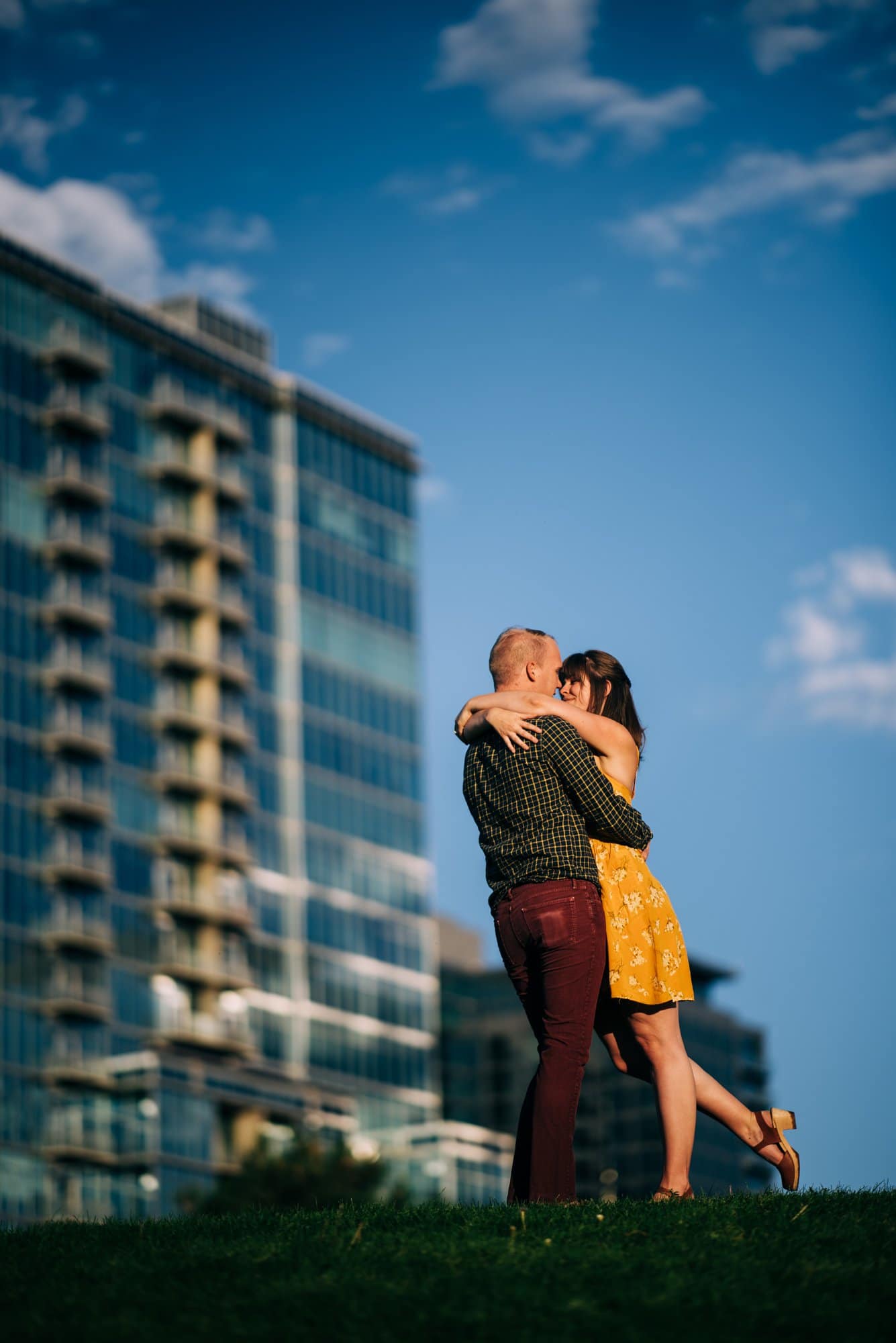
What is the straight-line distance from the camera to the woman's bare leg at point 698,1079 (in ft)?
35.9

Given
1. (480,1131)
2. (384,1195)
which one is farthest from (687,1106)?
(480,1131)

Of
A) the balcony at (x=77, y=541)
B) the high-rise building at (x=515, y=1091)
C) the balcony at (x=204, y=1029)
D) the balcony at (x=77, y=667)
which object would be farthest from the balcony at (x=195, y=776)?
the high-rise building at (x=515, y=1091)

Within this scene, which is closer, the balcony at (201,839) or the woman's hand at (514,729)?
the woman's hand at (514,729)

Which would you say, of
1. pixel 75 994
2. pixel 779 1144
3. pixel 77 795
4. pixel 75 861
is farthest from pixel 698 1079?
pixel 77 795

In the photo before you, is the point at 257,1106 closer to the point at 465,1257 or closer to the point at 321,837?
the point at 321,837

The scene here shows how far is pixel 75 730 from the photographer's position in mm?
78875

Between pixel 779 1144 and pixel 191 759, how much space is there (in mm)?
74395

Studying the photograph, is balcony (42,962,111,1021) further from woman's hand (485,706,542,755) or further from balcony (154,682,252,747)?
woman's hand (485,706,542,755)

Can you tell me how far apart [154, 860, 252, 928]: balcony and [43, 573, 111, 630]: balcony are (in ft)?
31.4

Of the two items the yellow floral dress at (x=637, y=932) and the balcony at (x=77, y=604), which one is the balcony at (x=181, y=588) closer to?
the balcony at (x=77, y=604)

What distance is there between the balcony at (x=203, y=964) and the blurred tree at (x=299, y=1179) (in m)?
18.2

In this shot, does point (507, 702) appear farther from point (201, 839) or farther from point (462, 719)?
point (201, 839)

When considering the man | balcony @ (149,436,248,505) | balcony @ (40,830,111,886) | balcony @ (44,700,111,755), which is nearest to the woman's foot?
the man

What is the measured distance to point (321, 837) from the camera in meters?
89.9
